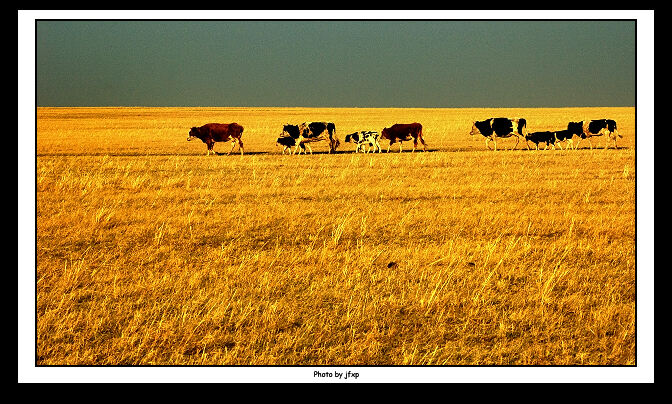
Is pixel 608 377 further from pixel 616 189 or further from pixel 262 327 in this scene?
pixel 616 189

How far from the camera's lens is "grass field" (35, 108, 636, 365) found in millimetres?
5090

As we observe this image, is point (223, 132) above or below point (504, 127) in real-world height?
below

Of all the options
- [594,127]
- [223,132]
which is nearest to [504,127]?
[594,127]

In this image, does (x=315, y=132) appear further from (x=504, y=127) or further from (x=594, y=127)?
(x=594, y=127)

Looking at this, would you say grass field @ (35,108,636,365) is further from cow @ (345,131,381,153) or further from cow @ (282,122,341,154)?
cow @ (282,122,341,154)

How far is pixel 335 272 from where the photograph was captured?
7.06 metres

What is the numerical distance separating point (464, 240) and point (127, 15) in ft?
17.2

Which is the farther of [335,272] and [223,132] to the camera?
[223,132]

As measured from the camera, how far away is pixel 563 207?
11.4 meters

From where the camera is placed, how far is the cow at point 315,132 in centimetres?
2588

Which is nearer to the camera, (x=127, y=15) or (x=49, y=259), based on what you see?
(x=127, y=15)

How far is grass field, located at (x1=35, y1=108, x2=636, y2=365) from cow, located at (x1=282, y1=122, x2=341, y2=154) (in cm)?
1108

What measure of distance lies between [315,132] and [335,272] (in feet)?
65.0
